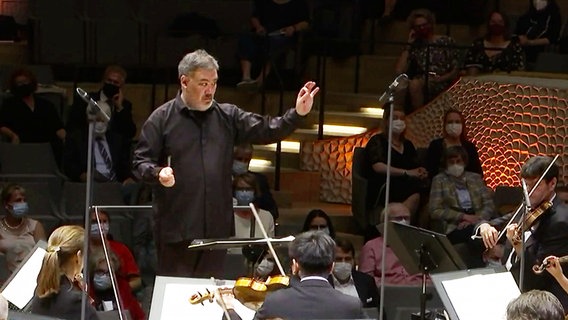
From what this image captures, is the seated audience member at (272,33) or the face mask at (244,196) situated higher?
the seated audience member at (272,33)

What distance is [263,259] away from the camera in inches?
351

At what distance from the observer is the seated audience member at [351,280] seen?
929 cm

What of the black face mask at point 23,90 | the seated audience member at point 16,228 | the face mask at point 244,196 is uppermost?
the black face mask at point 23,90

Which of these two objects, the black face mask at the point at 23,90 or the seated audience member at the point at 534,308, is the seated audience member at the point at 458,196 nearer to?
the black face mask at the point at 23,90

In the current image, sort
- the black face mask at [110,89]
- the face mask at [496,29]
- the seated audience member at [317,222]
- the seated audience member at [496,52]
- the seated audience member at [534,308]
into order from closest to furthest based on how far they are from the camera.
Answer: the seated audience member at [534,308] → the seated audience member at [317,222] → the black face mask at [110,89] → the seated audience member at [496,52] → the face mask at [496,29]

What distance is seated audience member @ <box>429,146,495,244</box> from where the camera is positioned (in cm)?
1085

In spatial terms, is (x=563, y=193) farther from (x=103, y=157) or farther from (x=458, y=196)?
(x=103, y=157)

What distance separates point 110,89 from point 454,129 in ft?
8.32

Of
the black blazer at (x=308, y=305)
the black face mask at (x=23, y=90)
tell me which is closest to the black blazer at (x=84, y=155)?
the black face mask at (x=23, y=90)

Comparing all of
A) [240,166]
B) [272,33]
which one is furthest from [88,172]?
[272,33]

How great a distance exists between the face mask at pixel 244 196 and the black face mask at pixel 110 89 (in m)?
1.74

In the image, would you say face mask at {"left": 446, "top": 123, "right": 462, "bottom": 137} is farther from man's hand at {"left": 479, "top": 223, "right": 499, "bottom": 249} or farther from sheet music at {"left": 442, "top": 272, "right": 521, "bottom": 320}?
sheet music at {"left": 442, "top": 272, "right": 521, "bottom": 320}

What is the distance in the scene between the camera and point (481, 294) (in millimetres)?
7066

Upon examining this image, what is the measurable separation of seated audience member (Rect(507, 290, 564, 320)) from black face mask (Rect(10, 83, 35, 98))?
6.59 m
